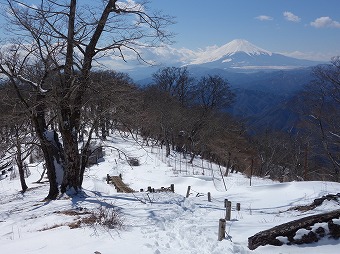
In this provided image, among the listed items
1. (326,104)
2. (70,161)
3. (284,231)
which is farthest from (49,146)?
(326,104)

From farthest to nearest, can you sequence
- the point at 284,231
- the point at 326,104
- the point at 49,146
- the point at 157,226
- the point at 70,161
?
the point at 326,104 → the point at 49,146 → the point at 70,161 → the point at 157,226 → the point at 284,231

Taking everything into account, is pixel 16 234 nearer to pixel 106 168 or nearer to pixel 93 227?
pixel 93 227

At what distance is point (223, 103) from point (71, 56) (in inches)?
1605

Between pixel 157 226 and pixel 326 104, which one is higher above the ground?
pixel 326 104

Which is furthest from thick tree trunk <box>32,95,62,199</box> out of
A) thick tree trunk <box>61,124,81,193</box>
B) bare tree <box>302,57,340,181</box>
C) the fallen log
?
bare tree <box>302,57,340,181</box>

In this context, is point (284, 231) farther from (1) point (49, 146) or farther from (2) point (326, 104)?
(2) point (326, 104)

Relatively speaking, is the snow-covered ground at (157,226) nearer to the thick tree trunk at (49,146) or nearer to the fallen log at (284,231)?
the fallen log at (284,231)

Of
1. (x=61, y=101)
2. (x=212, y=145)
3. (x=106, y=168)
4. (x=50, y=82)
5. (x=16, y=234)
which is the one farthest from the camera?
(x=212, y=145)

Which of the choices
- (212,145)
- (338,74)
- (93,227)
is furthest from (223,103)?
(93,227)

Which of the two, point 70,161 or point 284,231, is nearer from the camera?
point 284,231

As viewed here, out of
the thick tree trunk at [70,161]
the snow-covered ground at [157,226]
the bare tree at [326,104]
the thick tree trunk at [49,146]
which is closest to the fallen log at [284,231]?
the snow-covered ground at [157,226]

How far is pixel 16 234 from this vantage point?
7441mm

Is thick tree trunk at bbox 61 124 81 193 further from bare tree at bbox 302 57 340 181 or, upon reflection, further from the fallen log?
bare tree at bbox 302 57 340 181

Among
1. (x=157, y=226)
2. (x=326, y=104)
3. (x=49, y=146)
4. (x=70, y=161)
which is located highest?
(x=326, y=104)
